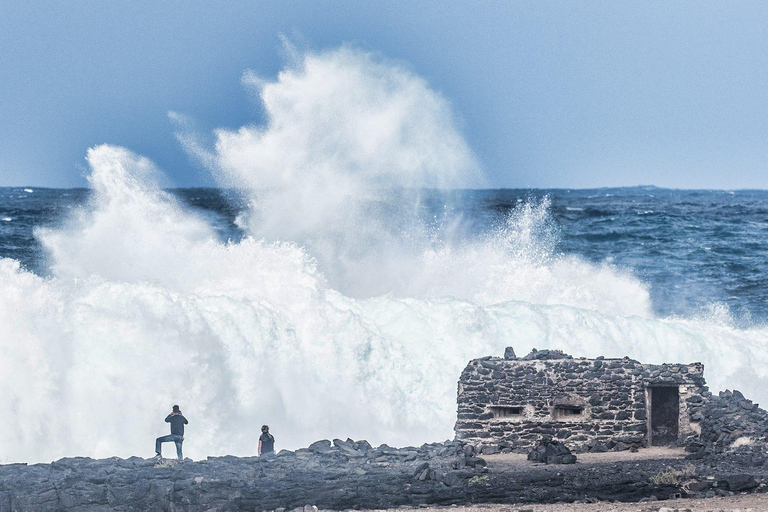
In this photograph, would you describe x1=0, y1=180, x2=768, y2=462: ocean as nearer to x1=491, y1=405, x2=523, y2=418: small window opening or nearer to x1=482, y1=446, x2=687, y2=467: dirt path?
x1=491, y1=405, x2=523, y2=418: small window opening

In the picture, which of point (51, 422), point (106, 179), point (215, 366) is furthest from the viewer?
point (106, 179)

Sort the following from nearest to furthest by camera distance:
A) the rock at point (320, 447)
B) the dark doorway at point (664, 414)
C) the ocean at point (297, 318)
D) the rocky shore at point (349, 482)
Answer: the rocky shore at point (349, 482) → the rock at point (320, 447) → the dark doorway at point (664, 414) → the ocean at point (297, 318)

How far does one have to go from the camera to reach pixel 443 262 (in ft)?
114

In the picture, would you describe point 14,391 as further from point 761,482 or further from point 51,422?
point 761,482

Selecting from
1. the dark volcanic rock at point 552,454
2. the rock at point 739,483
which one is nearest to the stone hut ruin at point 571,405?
the dark volcanic rock at point 552,454

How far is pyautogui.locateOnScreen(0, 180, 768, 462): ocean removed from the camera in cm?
2148

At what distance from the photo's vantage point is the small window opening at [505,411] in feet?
60.1

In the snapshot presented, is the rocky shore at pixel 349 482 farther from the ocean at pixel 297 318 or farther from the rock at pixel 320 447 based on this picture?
the ocean at pixel 297 318

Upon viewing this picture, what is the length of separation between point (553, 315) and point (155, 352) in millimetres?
9750

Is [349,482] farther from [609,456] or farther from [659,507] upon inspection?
[609,456]

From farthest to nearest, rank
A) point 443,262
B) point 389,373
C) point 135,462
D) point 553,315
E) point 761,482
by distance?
1. point 443,262
2. point 553,315
3. point 389,373
4. point 135,462
5. point 761,482

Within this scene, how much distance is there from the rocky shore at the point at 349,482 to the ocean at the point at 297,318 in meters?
5.03

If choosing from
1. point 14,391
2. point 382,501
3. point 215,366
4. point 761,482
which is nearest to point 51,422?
point 14,391

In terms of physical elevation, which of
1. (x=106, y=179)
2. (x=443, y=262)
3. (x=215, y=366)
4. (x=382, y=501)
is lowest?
(x=382, y=501)
